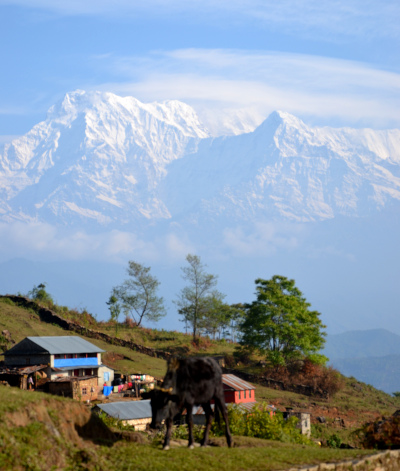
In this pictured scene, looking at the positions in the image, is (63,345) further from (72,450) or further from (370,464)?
(72,450)

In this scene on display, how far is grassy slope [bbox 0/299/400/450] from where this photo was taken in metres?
70.8

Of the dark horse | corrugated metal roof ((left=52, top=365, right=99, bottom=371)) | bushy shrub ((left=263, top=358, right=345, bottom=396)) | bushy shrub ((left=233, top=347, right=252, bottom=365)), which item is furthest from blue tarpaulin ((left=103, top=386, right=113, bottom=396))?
the dark horse

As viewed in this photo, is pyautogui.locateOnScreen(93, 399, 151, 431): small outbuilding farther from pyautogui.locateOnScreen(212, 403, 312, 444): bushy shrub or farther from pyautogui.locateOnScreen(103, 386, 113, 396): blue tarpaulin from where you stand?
pyautogui.locateOnScreen(103, 386, 113, 396): blue tarpaulin

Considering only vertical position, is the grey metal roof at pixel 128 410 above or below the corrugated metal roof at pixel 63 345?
below

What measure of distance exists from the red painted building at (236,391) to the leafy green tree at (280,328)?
2298 centimetres

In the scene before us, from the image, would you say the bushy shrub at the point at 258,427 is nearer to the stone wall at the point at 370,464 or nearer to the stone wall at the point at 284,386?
the stone wall at the point at 370,464

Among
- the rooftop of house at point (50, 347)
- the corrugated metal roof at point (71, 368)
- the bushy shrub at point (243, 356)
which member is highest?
the bushy shrub at point (243, 356)

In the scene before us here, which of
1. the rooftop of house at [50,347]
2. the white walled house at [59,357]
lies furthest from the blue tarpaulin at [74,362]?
the rooftop of house at [50,347]

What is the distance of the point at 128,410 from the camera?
155 feet

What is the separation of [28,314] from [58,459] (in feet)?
255

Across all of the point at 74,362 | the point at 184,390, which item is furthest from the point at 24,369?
the point at 184,390

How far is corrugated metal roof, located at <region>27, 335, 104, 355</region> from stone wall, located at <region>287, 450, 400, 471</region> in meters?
44.6

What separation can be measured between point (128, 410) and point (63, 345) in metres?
23.7

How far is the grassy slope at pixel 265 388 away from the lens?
232 ft
